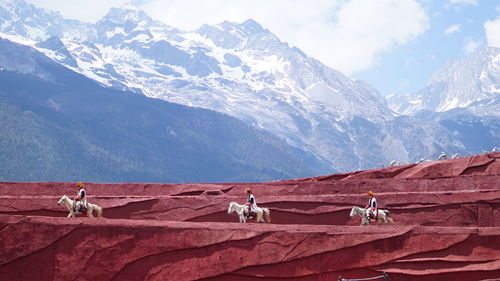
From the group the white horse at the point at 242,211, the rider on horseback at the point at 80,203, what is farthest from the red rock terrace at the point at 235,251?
the white horse at the point at 242,211

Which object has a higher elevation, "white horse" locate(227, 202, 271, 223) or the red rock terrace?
"white horse" locate(227, 202, 271, 223)

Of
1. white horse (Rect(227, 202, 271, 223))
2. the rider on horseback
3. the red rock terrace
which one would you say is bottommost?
the red rock terrace

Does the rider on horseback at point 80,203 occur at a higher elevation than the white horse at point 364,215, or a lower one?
lower

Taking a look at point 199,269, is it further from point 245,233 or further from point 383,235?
point 383,235

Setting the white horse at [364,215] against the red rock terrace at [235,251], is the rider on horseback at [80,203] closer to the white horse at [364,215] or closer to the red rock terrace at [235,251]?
the red rock terrace at [235,251]

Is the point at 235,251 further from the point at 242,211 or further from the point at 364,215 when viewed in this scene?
the point at 364,215

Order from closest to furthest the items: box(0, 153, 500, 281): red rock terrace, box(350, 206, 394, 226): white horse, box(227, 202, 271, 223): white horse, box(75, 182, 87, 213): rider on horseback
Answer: box(0, 153, 500, 281): red rock terrace
box(75, 182, 87, 213): rider on horseback
box(350, 206, 394, 226): white horse
box(227, 202, 271, 223): white horse

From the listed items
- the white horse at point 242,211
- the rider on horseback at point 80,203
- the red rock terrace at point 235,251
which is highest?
the white horse at point 242,211

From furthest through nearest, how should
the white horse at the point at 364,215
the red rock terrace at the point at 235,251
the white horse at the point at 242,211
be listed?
the white horse at the point at 242,211 < the white horse at the point at 364,215 < the red rock terrace at the point at 235,251

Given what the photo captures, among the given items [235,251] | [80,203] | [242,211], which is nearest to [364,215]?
[242,211]

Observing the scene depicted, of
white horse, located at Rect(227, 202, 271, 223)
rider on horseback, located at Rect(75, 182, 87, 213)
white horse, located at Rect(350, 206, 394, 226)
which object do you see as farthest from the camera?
white horse, located at Rect(227, 202, 271, 223)

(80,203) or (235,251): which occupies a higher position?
(80,203)

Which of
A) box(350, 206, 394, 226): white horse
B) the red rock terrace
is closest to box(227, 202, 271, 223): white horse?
box(350, 206, 394, 226): white horse

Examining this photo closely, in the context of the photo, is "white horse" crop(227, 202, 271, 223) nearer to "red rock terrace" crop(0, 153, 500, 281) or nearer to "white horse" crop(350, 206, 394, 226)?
"white horse" crop(350, 206, 394, 226)
